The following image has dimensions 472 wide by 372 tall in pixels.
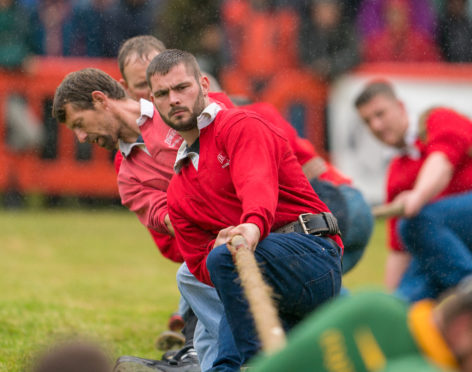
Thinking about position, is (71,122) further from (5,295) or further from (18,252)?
(18,252)

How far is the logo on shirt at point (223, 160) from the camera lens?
3435 millimetres

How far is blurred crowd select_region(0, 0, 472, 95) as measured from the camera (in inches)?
428

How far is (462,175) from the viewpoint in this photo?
18.7 ft

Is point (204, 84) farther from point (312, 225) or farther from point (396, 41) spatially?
point (396, 41)

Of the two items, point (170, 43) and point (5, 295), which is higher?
point (170, 43)

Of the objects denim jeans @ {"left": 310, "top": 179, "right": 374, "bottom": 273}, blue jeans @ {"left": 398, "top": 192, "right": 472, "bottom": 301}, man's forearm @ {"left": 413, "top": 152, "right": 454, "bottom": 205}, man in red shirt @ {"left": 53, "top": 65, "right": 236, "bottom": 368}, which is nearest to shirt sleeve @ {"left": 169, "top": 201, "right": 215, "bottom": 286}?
man in red shirt @ {"left": 53, "top": 65, "right": 236, "bottom": 368}

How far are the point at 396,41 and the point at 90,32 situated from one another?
4030 millimetres

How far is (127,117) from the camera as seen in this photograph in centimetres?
432

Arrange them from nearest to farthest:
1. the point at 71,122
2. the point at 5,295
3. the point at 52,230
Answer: the point at 71,122, the point at 5,295, the point at 52,230

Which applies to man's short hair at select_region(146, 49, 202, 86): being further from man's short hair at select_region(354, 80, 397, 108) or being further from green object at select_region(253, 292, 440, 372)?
man's short hair at select_region(354, 80, 397, 108)

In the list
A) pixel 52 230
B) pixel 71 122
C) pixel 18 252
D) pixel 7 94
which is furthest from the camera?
pixel 7 94

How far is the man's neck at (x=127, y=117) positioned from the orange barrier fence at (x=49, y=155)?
6.50 metres

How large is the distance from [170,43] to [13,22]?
198 cm

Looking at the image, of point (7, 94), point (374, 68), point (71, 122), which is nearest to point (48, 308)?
point (71, 122)
